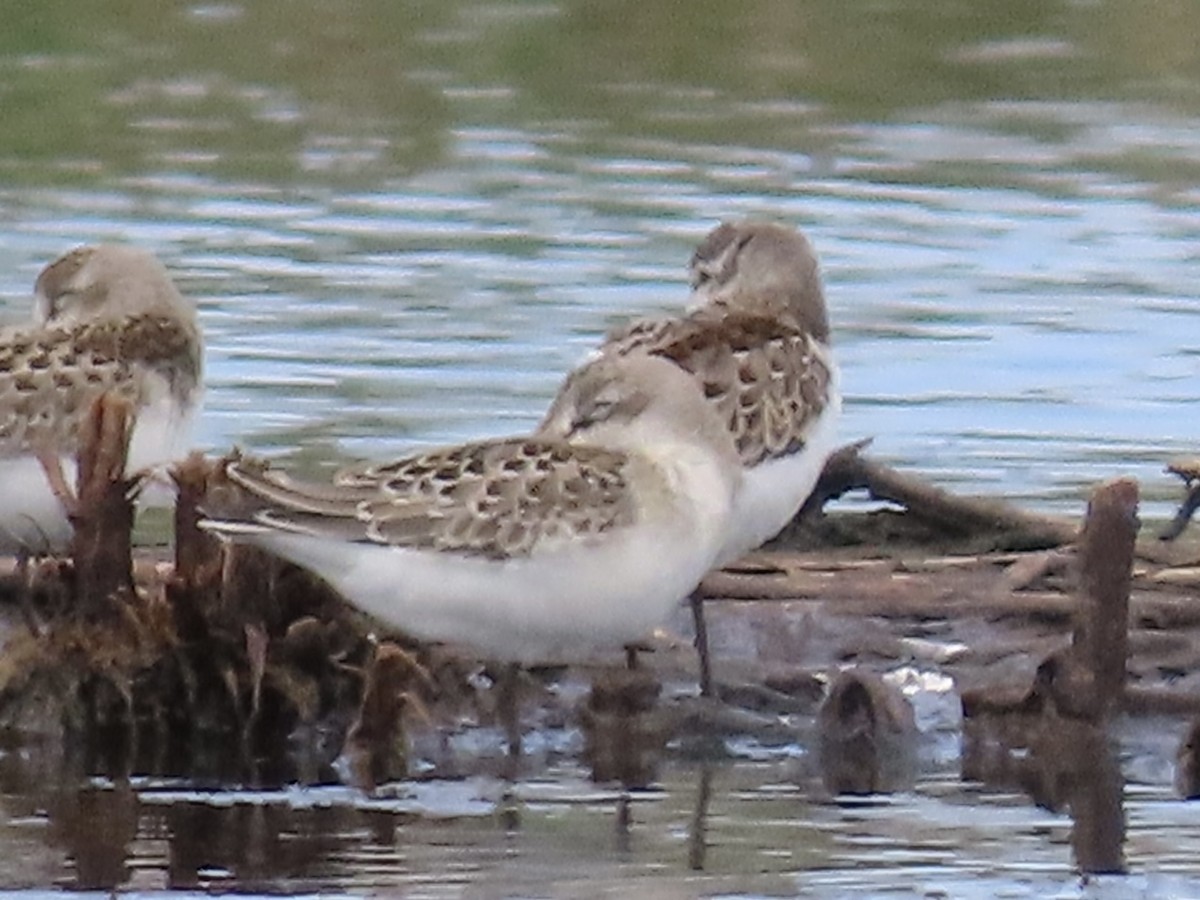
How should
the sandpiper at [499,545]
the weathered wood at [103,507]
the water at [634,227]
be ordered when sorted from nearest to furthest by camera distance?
the water at [634,227] → the sandpiper at [499,545] → the weathered wood at [103,507]

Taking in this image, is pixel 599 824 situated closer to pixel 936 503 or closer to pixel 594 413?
pixel 594 413

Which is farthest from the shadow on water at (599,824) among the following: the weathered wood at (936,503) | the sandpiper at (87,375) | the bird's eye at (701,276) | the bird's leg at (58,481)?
the bird's eye at (701,276)

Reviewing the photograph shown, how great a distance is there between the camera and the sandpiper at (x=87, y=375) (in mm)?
8289

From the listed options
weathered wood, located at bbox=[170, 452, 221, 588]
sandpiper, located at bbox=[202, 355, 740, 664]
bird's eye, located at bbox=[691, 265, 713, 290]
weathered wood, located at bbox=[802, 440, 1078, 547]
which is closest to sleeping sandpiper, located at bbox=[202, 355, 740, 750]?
sandpiper, located at bbox=[202, 355, 740, 664]

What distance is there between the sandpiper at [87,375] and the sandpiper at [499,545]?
79 cm

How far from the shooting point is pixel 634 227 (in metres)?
15.1

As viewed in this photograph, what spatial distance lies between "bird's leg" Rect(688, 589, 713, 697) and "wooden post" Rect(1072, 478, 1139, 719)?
93cm

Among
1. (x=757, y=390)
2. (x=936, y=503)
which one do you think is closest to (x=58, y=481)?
(x=757, y=390)

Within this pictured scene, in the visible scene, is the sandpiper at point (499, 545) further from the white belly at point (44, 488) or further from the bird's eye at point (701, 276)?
the bird's eye at point (701, 276)

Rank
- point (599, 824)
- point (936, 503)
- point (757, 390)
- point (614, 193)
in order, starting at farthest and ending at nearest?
1. point (614, 193)
2. point (936, 503)
3. point (757, 390)
4. point (599, 824)

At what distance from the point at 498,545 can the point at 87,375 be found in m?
1.50

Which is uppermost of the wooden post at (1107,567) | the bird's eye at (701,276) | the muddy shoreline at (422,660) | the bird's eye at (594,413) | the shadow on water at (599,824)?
the bird's eye at (701,276)

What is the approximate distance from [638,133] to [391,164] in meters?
1.34

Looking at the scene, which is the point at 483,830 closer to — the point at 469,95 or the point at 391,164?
the point at 391,164
